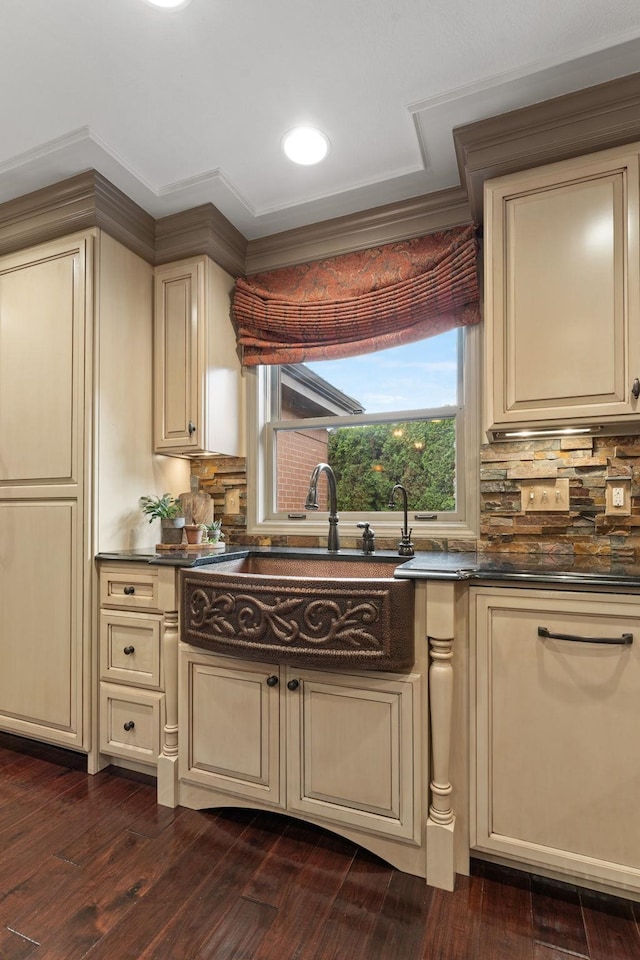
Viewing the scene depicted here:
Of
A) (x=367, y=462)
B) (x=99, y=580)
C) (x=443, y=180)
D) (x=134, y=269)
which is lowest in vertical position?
(x=99, y=580)

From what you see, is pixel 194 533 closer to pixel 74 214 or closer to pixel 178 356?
pixel 178 356

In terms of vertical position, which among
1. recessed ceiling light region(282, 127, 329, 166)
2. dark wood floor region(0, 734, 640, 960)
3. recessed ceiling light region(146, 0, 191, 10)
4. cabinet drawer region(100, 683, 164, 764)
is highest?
recessed ceiling light region(146, 0, 191, 10)

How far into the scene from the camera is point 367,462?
8.41ft

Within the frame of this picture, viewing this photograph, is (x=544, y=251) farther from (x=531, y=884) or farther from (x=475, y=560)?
(x=531, y=884)

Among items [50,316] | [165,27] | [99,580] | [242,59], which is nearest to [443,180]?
[242,59]

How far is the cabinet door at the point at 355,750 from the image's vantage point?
5.25 feet

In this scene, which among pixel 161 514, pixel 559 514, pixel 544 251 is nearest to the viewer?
pixel 544 251

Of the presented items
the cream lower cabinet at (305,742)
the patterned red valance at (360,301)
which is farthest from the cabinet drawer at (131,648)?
the patterned red valance at (360,301)

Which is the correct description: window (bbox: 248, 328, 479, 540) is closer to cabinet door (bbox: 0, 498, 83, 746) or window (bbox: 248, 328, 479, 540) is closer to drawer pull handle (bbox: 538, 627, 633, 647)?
drawer pull handle (bbox: 538, 627, 633, 647)

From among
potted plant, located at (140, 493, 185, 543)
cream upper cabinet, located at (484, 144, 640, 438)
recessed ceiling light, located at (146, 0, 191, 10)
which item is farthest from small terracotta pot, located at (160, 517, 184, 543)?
recessed ceiling light, located at (146, 0, 191, 10)

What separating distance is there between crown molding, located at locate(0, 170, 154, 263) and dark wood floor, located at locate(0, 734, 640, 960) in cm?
247

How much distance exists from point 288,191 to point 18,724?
9.15ft

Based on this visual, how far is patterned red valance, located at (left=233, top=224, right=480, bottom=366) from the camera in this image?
7.29ft

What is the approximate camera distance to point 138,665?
7.06 ft
